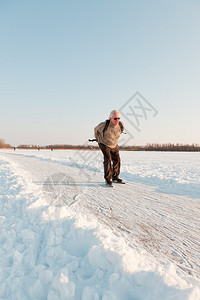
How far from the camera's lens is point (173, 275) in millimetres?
1290

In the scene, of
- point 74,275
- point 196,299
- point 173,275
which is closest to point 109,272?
point 74,275

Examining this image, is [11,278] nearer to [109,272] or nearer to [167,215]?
[109,272]

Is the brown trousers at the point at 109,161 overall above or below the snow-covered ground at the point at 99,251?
above

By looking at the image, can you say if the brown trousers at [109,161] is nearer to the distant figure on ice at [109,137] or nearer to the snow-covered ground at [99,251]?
the distant figure on ice at [109,137]

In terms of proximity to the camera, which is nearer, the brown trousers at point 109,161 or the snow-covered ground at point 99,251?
the snow-covered ground at point 99,251

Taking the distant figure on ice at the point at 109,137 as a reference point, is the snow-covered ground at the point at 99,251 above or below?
below

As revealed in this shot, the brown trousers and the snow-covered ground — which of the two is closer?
the snow-covered ground

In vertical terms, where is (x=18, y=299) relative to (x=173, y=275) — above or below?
below

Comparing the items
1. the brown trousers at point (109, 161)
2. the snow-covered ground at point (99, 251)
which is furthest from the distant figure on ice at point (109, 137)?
the snow-covered ground at point (99, 251)

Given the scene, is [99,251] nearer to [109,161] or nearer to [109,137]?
[109,161]

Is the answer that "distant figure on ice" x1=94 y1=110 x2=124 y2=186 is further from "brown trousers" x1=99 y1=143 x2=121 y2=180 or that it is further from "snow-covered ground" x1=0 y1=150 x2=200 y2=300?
"snow-covered ground" x1=0 y1=150 x2=200 y2=300

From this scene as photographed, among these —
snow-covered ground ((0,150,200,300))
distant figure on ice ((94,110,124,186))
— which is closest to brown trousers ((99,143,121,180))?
distant figure on ice ((94,110,124,186))

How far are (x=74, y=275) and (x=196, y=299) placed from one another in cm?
89

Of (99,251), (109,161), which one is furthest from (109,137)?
(99,251)
